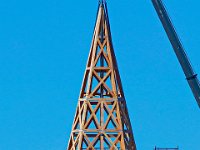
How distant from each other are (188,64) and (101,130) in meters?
15.8

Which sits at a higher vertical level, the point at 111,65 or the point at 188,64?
the point at 111,65

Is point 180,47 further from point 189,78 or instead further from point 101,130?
point 101,130

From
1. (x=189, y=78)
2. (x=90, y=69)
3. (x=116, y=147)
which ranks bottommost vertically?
(x=189, y=78)

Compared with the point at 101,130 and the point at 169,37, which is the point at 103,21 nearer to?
the point at 101,130

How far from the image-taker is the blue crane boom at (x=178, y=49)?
4862 cm

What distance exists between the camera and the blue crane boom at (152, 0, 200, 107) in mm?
48625

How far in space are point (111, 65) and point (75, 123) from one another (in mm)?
4617

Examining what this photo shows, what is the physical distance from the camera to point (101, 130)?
2504 inches

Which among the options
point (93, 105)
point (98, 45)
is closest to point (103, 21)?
point (98, 45)

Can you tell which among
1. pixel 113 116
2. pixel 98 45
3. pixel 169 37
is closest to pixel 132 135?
pixel 113 116

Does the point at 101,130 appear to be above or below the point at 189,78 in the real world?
above

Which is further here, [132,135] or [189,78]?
[132,135]

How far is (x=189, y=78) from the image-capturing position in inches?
1921

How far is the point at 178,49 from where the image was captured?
163ft
